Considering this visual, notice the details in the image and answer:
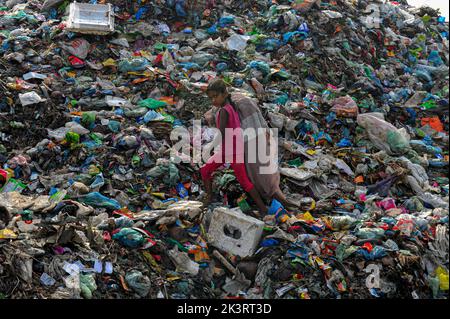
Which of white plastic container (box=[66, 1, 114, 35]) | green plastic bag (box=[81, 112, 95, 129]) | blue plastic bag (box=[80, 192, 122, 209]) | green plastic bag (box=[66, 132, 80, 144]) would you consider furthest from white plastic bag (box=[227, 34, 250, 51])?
blue plastic bag (box=[80, 192, 122, 209])

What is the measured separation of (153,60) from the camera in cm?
717

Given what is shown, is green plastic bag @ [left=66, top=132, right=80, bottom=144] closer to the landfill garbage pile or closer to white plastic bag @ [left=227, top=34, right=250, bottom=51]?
the landfill garbage pile

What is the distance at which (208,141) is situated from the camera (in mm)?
6012

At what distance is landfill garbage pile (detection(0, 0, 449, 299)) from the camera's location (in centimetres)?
421

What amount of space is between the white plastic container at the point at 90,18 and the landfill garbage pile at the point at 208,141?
0.04 meters

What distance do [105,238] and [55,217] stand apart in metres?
0.47

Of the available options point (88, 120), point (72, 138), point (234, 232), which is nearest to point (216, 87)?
point (234, 232)

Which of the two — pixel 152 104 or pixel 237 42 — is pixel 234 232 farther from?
pixel 237 42

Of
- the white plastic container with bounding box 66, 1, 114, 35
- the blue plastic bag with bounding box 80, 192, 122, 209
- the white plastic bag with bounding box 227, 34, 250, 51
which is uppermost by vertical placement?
the white plastic container with bounding box 66, 1, 114, 35

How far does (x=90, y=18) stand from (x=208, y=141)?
2.74m

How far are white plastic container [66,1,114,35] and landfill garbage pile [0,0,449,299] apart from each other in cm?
4

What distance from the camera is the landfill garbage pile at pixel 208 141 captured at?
4.21 meters
